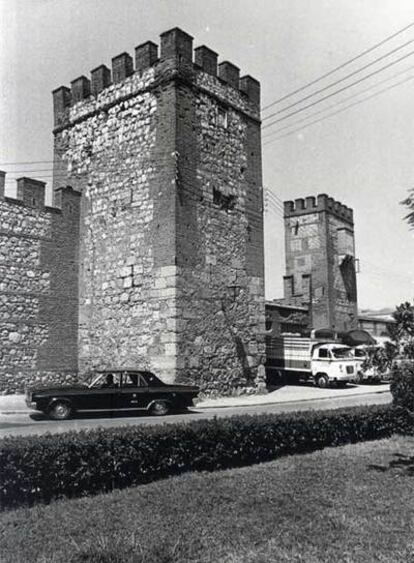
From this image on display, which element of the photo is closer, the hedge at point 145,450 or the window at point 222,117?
the hedge at point 145,450

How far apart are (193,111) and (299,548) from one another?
15647mm

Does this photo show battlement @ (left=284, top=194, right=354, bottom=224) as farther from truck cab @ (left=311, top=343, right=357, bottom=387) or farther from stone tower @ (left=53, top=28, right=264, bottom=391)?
stone tower @ (left=53, top=28, right=264, bottom=391)

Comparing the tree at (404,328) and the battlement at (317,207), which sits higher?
the battlement at (317,207)

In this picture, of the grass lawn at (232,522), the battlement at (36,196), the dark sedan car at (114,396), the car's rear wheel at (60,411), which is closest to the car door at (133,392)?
A: the dark sedan car at (114,396)

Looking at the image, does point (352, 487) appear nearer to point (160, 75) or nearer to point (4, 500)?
point (4, 500)

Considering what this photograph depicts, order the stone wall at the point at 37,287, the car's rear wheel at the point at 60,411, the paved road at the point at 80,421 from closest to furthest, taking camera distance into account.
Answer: the paved road at the point at 80,421
the car's rear wheel at the point at 60,411
the stone wall at the point at 37,287

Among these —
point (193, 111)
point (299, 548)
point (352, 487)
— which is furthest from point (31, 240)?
point (299, 548)

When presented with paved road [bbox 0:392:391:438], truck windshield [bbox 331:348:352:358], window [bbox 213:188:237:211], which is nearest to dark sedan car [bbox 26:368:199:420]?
paved road [bbox 0:392:391:438]

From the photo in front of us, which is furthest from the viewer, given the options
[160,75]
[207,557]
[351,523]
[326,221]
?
[326,221]

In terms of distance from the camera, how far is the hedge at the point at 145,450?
654 cm

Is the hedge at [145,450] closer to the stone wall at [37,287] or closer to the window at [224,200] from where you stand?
the window at [224,200]

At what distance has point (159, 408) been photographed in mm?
14289

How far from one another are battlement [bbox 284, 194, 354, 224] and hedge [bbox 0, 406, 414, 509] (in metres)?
31.5

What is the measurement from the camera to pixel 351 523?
5773mm
